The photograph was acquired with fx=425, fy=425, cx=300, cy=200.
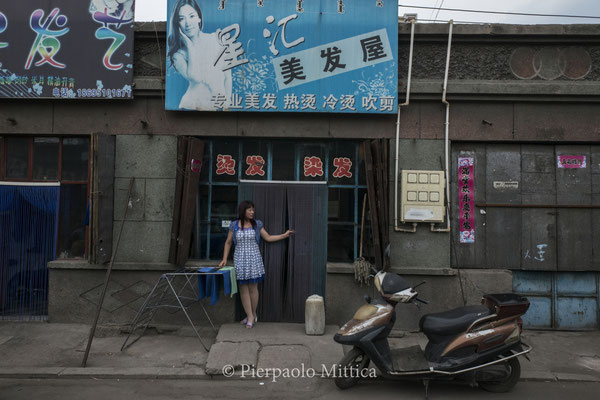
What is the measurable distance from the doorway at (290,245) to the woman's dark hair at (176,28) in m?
2.47

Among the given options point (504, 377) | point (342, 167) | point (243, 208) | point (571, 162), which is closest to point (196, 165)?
point (243, 208)

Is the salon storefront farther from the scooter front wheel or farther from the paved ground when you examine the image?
the scooter front wheel

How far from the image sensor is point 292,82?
7.02 metres

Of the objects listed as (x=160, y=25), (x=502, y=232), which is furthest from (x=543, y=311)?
(x=160, y=25)

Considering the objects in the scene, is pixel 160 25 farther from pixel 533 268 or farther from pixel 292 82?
pixel 533 268

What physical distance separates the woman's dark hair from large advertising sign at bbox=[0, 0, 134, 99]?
2.24 ft

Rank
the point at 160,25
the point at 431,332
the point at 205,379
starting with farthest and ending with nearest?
the point at 160,25, the point at 205,379, the point at 431,332

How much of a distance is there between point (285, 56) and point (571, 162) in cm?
511

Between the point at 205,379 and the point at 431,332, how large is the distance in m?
2.80

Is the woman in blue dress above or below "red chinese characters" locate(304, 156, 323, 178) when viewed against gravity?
below

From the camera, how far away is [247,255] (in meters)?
6.67

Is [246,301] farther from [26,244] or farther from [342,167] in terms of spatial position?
[26,244]

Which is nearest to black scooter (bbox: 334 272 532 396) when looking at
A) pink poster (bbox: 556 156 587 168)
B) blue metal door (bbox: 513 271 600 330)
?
blue metal door (bbox: 513 271 600 330)

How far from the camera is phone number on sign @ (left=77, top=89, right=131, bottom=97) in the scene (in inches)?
278
